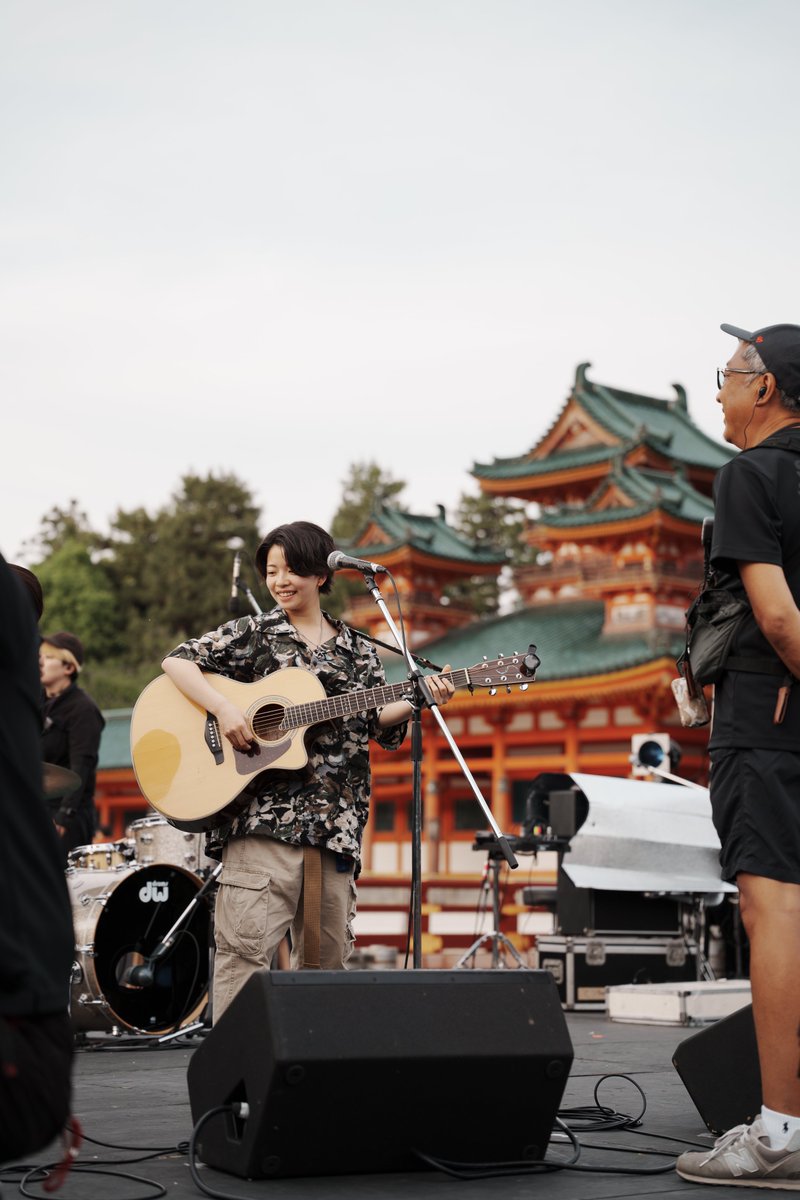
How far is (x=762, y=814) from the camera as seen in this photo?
303 centimetres

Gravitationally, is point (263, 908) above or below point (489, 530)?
below

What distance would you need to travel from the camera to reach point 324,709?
392cm

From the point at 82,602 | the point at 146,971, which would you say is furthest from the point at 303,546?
the point at 82,602

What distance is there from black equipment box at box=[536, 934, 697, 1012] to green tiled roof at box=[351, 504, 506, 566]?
662 inches

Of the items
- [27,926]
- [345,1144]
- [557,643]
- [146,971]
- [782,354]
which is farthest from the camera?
[557,643]

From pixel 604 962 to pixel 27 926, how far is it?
7721mm

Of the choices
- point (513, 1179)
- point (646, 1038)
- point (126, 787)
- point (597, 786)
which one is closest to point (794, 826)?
point (513, 1179)

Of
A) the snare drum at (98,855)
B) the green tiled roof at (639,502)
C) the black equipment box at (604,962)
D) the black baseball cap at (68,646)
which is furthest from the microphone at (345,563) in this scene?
the green tiled roof at (639,502)

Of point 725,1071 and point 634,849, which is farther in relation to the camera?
point 634,849

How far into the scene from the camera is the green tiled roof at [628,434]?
24.8 metres

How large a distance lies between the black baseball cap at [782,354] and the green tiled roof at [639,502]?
18281 millimetres

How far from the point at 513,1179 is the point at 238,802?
135cm

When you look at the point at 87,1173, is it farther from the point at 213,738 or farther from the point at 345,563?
the point at 345,563

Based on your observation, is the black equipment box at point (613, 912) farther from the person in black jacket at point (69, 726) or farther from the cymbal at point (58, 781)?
the cymbal at point (58, 781)
